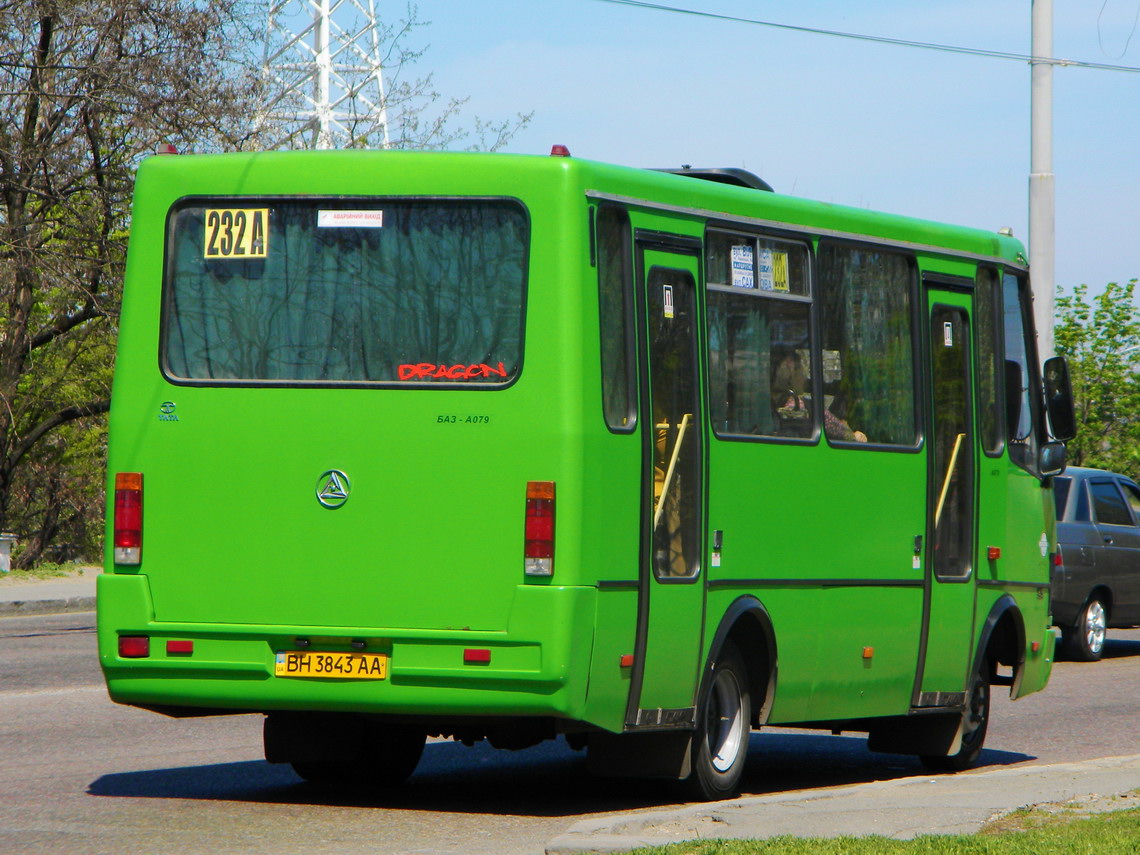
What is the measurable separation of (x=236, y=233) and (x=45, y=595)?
52.2 feet

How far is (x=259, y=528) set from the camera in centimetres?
809

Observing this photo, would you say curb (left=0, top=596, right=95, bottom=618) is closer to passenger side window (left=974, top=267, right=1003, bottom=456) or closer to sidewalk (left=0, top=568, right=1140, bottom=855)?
passenger side window (left=974, top=267, right=1003, bottom=456)

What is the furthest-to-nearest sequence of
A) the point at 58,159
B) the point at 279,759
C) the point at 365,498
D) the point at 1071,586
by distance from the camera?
the point at 58,159
the point at 1071,586
the point at 279,759
the point at 365,498

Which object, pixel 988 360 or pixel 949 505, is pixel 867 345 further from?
pixel 988 360

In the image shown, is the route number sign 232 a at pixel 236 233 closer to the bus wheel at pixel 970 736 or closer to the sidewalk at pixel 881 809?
the sidewalk at pixel 881 809

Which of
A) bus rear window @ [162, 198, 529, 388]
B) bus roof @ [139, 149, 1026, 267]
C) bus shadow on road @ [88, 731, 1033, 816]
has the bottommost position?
bus shadow on road @ [88, 731, 1033, 816]

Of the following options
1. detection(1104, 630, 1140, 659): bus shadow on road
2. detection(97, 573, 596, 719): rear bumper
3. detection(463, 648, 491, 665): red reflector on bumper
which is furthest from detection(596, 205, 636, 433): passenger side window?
detection(1104, 630, 1140, 659): bus shadow on road

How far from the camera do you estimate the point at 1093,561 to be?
732 inches

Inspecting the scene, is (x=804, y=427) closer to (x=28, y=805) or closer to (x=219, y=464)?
(x=219, y=464)

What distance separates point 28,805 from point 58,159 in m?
17.9

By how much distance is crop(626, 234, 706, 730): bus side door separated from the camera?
8.20m

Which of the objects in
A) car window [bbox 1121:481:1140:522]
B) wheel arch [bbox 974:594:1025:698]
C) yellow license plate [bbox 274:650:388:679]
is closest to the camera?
yellow license plate [bbox 274:650:388:679]

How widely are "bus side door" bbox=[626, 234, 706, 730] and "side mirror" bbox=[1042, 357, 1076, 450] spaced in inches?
148

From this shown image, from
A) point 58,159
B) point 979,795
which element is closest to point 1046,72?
point 58,159
